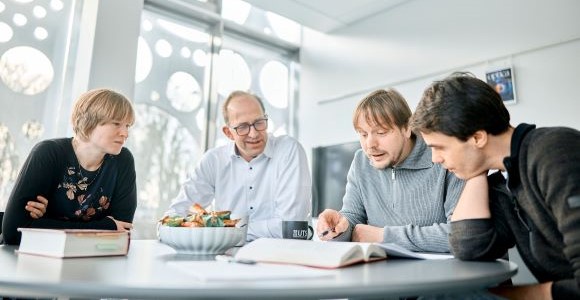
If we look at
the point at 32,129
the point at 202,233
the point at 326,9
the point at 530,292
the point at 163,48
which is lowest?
the point at 530,292

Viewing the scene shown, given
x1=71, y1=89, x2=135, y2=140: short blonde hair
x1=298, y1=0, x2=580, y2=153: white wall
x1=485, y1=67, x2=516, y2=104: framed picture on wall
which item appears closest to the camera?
x1=71, y1=89, x2=135, y2=140: short blonde hair

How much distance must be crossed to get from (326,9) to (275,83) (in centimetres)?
104

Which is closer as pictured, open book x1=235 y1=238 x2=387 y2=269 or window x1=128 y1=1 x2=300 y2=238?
open book x1=235 y1=238 x2=387 y2=269

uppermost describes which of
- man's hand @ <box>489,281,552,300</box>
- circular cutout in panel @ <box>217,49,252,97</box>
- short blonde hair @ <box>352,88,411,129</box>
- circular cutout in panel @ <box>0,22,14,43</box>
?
circular cutout in panel @ <box>217,49,252,97</box>

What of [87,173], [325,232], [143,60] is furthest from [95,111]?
[143,60]

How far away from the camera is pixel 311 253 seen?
706mm

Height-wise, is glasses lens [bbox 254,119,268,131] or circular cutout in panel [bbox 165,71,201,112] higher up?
circular cutout in panel [bbox 165,71,201,112]

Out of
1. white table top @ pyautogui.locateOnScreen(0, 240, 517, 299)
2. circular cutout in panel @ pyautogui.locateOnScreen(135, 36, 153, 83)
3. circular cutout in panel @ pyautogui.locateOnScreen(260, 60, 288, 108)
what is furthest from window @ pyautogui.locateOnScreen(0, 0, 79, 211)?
white table top @ pyautogui.locateOnScreen(0, 240, 517, 299)

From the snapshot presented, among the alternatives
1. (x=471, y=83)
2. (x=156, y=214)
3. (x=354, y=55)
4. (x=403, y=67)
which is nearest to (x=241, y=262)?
(x=471, y=83)

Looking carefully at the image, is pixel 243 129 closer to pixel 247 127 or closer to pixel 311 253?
pixel 247 127

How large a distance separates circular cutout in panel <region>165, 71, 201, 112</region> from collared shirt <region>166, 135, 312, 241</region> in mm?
1693

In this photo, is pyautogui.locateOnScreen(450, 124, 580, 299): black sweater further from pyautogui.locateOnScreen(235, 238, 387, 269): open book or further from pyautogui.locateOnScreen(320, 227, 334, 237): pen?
pyautogui.locateOnScreen(320, 227, 334, 237): pen

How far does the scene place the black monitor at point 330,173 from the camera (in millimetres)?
3863

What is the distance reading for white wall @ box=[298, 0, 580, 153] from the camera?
108 inches
